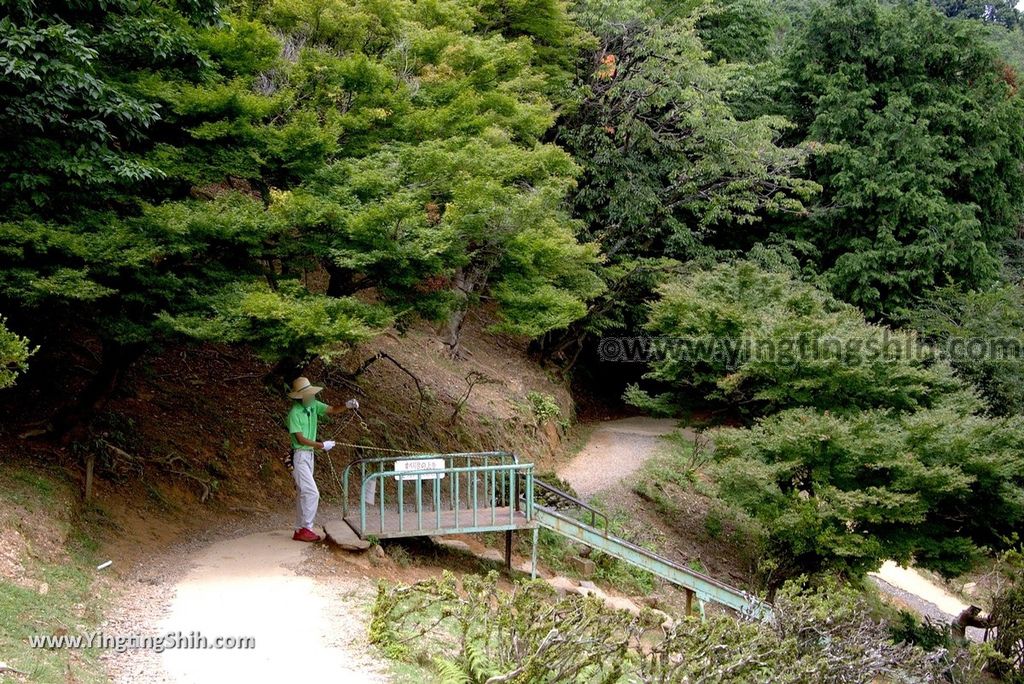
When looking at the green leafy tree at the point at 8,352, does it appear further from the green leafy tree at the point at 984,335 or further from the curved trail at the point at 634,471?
the green leafy tree at the point at 984,335

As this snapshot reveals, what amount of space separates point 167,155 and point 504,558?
6.56 m

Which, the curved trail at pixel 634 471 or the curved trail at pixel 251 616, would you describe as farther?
the curved trail at pixel 634 471

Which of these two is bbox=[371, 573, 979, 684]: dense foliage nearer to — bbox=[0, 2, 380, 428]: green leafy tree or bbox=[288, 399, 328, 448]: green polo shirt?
bbox=[288, 399, 328, 448]: green polo shirt

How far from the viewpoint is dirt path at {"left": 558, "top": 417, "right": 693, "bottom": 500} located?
60.5ft

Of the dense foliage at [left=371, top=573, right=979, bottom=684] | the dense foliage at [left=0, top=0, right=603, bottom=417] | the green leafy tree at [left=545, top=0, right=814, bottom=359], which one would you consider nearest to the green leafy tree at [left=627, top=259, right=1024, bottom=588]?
the dense foliage at [left=0, top=0, right=603, bottom=417]

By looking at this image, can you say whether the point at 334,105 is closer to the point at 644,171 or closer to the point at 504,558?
the point at 504,558

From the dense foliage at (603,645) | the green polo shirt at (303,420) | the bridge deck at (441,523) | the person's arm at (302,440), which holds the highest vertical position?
the green polo shirt at (303,420)

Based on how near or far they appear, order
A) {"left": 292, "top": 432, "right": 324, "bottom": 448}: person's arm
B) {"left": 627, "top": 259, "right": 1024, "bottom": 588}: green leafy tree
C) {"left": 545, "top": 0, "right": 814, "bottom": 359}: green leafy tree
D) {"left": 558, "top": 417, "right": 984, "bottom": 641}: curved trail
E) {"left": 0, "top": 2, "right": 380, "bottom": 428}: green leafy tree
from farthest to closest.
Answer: {"left": 545, "top": 0, "right": 814, "bottom": 359}: green leafy tree
{"left": 558, "top": 417, "right": 984, "bottom": 641}: curved trail
{"left": 627, "top": 259, "right": 1024, "bottom": 588}: green leafy tree
{"left": 292, "top": 432, "right": 324, "bottom": 448}: person's arm
{"left": 0, "top": 2, "right": 380, "bottom": 428}: green leafy tree

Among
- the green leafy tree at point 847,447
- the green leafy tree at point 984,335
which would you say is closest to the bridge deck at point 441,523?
the green leafy tree at point 847,447

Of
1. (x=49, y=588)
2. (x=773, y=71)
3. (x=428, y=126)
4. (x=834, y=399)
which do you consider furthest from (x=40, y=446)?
(x=773, y=71)

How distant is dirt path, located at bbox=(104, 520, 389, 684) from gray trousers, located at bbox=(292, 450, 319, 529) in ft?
1.08

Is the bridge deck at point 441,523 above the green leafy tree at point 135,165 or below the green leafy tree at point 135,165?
below

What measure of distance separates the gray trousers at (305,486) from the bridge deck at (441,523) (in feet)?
1.84

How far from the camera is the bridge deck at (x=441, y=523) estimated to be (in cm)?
1023
